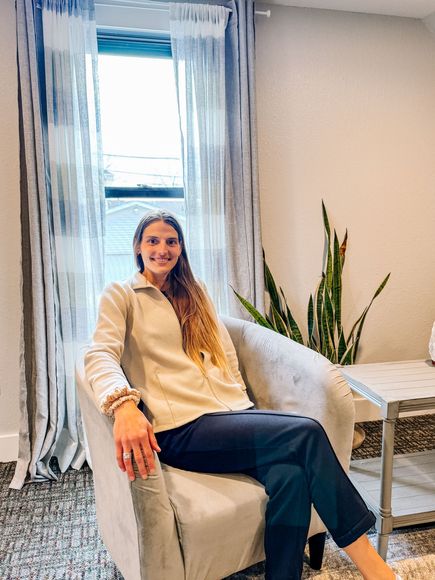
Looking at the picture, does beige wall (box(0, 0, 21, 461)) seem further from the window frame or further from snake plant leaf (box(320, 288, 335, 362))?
snake plant leaf (box(320, 288, 335, 362))

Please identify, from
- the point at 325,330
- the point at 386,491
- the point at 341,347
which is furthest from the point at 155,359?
the point at 341,347

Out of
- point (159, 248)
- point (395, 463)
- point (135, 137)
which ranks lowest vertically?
point (395, 463)

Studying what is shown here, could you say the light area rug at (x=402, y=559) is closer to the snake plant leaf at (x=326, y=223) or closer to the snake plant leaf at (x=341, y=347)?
the snake plant leaf at (x=341, y=347)

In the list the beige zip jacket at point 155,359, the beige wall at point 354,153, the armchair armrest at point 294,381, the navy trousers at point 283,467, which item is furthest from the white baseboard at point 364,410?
the navy trousers at point 283,467

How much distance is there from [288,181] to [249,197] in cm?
32

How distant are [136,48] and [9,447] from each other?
208 centimetres

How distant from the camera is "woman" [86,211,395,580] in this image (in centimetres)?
122

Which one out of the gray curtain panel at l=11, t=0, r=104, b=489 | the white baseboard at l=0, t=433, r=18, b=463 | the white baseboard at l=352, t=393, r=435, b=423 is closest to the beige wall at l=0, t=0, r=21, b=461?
the white baseboard at l=0, t=433, r=18, b=463

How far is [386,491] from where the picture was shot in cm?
158

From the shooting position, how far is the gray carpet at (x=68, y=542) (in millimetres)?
1525

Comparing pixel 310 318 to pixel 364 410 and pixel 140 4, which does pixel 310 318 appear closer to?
pixel 364 410

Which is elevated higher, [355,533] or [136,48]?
[136,48]

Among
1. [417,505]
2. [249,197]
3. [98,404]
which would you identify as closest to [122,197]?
[249,197]

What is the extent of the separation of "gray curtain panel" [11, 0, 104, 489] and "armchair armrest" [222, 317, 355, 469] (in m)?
0.78
